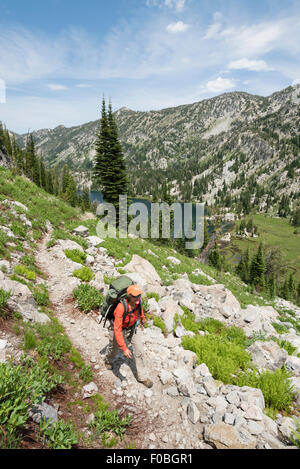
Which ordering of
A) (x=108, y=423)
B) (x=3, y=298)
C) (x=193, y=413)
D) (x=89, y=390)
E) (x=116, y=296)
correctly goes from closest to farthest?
(x=108, y=423) → (x=193, y=413) → (x=89, y=390) → (x=116, y=296) → (x=3, y=298)

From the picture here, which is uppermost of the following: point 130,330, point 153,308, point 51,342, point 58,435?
point 130,330

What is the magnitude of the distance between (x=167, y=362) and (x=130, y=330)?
1845 mm

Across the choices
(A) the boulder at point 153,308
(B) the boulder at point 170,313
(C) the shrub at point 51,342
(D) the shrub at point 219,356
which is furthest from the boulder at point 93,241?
(D) the shrub at point 219,356

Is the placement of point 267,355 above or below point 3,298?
below

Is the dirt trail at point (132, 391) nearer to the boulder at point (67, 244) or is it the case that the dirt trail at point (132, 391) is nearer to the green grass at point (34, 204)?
the boulder at point (67, 244)

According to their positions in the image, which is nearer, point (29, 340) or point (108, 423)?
point (108, 423)

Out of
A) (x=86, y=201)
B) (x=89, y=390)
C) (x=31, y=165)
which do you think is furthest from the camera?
(x=86, y=201)

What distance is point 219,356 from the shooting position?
693cm

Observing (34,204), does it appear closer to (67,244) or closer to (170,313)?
(67,244)

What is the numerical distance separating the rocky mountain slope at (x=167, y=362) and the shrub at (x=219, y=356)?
14cm

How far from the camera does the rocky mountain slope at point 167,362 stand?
14.7 feet

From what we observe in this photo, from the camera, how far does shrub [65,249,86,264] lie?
1165cm

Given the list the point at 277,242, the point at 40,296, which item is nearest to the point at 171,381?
the point at 40,296
